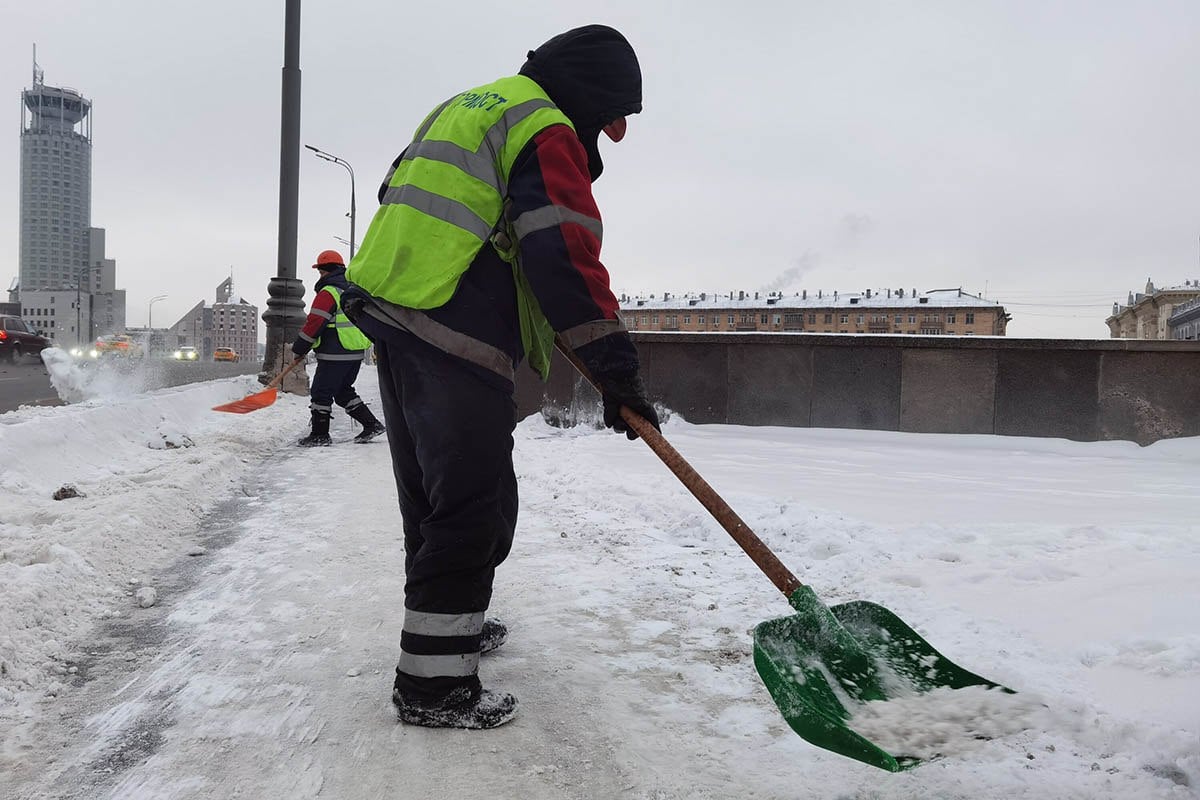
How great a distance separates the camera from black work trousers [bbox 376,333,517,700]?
2070mm

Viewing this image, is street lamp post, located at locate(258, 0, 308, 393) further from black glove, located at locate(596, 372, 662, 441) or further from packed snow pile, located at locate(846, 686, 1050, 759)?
packed snow pile, located at locate(846, 686, 1050, 759)

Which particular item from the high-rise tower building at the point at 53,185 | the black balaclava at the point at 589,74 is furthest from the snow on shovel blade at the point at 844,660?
the high-rise tower building at the point at 53,185

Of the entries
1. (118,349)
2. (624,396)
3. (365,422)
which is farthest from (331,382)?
(118,349)

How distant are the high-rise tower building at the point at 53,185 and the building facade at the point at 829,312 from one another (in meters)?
76.1

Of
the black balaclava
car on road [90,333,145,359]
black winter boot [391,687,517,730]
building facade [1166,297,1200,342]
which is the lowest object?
black winter boot [391,687,517,730]

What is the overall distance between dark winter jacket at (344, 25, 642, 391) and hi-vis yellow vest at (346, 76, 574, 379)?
0.14 feet

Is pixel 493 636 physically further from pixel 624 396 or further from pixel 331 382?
pixel 331 382

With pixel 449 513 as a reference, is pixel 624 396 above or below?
above

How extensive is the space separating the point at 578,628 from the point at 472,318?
1.33m

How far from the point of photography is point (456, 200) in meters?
2.11

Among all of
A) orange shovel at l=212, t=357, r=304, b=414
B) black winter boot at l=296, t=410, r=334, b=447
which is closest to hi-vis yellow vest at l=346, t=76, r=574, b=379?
orange shovel at l=212, t=357, r=304, b=414

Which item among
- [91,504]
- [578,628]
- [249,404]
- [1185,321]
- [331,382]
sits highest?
[1185,321]

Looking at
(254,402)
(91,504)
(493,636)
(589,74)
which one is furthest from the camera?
(254,402)

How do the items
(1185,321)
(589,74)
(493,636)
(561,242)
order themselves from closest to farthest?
(561,242), (589,74), (493,636), (1185,321)
